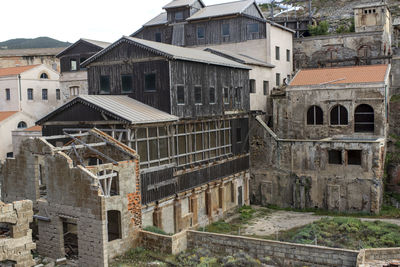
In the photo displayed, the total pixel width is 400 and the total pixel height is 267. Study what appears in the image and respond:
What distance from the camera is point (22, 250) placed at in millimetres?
18766

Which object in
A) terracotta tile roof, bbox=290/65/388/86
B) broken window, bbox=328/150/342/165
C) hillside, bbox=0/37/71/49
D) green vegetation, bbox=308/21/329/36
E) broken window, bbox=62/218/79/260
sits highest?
hillside, bbox=0/37/71/49

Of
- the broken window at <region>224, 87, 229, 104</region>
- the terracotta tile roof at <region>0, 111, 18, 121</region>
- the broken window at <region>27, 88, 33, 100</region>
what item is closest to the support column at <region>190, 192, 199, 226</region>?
the broken window at <region>224, 87, 229, 104</region>

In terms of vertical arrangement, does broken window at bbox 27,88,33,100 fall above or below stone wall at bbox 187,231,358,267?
above

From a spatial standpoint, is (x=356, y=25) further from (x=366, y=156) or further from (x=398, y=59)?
(x=366, y=156)

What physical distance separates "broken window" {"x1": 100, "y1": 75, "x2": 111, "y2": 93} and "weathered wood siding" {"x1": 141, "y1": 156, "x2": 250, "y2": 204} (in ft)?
23.7

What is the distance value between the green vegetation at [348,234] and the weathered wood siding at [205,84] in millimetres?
10114

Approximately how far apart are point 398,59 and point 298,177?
21.7 m

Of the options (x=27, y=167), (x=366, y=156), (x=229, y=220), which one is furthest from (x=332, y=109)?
(x=27, y=167)

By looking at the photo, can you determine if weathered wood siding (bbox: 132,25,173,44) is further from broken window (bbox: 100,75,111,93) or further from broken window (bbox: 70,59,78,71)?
broken window (bbox: 100,75,111,93)

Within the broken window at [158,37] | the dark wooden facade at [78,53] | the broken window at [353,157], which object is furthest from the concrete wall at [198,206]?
the dark wooden facade at [78,53]

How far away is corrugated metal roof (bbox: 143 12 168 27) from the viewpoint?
4867 cm

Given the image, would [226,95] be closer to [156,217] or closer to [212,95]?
[212,95]

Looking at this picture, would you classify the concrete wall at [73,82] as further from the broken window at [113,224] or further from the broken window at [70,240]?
the broken window at [113,224]

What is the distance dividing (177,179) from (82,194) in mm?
8273
